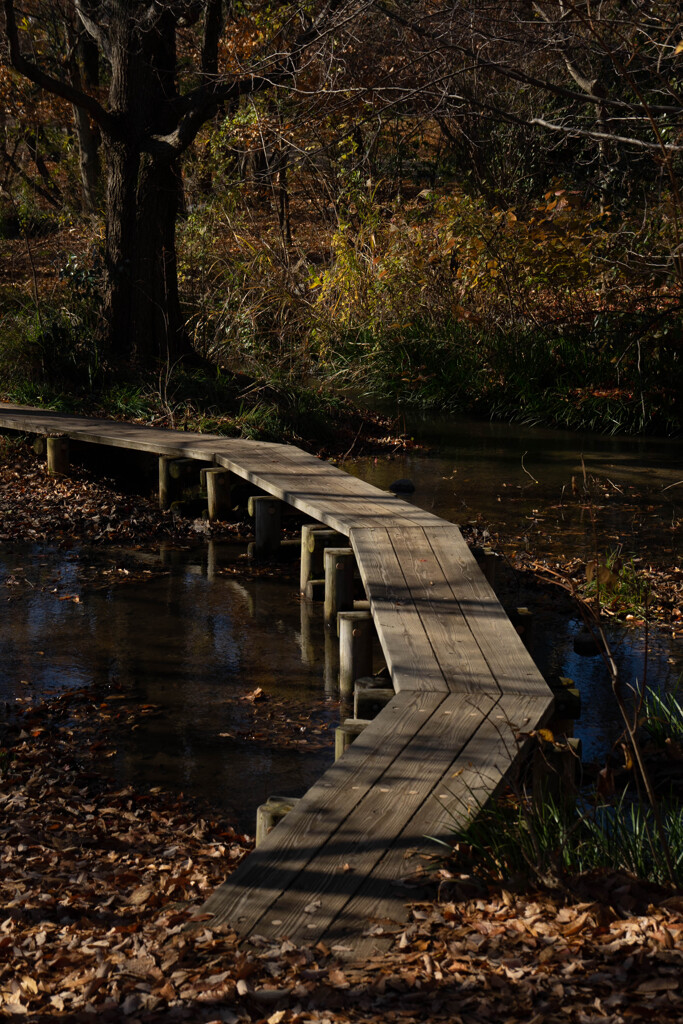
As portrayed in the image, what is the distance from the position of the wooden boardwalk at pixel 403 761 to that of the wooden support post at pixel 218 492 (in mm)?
2783

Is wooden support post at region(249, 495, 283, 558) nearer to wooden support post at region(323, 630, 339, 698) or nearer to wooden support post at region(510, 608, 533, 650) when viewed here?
wooden support post at region(323, 630, 339, 698)

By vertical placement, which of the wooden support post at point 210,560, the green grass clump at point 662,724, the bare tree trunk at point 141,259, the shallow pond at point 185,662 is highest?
the bare tree trunk at point 141,259

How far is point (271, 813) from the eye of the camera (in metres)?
4.01

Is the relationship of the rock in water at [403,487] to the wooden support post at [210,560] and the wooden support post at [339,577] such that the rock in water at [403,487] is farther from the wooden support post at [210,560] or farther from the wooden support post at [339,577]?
the wooden support post at [339,577]

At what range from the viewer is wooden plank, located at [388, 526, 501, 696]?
5035mm

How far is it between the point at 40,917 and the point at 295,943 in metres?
1.01

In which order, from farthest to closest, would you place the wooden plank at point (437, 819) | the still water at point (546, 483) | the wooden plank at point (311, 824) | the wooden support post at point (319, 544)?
the still water at point (546, 483), the wooden support post at point (319, 544), the wooden plank at point (311, 824), the wooden plank at point (437, 819)

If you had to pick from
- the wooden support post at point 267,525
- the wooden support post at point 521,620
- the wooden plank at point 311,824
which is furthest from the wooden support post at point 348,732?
the wooden support post at point 267,525

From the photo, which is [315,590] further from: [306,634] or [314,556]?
[306,634]

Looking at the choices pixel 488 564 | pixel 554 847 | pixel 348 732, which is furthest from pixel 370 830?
pixel 488 564

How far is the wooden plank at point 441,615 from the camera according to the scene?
5.04m

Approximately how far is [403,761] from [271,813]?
1.87 feet

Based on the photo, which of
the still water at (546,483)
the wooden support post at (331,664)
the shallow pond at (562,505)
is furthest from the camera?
the still water at (546,483)

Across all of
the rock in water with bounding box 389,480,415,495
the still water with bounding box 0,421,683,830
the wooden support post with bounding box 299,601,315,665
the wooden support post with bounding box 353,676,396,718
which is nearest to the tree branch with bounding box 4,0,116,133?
the rock in water with bounding box 389,480,415,495
